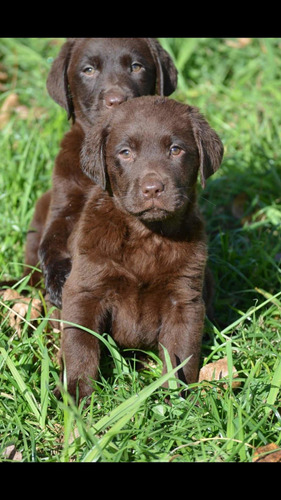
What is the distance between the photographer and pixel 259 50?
25.7 ft

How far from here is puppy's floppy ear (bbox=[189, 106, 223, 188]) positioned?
12.3 feet

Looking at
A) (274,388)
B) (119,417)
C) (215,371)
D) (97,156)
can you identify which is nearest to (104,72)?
(97,156)

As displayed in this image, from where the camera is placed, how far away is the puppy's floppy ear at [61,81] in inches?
190

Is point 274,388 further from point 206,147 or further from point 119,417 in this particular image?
point 206,147

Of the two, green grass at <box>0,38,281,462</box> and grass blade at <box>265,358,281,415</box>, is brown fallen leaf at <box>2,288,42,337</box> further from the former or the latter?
grass blade at <box>265,358,281,415</box>

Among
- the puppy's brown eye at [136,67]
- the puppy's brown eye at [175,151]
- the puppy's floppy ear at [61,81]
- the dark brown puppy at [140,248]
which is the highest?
the puppy's brown eye at [136,67]

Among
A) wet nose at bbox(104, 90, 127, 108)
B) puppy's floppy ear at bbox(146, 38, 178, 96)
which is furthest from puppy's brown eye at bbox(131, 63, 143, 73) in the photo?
wet nose at bbox(104, 90, 127, 108)

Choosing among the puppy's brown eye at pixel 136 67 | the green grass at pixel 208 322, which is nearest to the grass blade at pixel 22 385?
the green grass at pixel 208 322

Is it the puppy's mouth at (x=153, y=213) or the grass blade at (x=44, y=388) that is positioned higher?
the puppy's mouth at (x=153, y=213)

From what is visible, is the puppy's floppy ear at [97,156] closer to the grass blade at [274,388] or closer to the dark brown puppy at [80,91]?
the dark brown puppy at [80,91]

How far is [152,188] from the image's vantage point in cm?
341

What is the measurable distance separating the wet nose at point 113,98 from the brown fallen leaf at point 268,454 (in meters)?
2.12

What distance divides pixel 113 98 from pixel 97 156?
631mm
